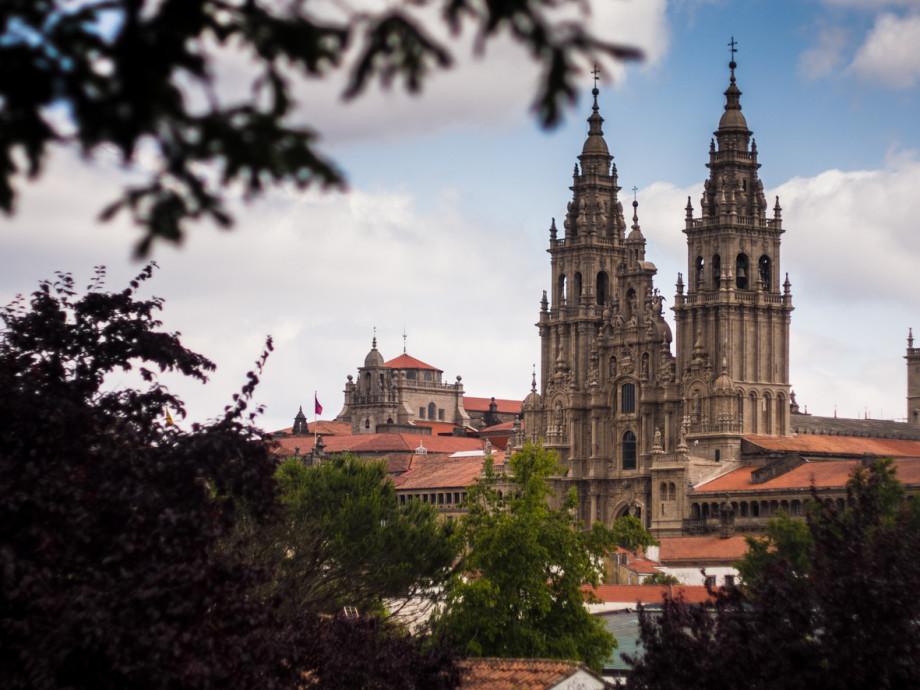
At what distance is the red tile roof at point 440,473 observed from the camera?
5000 inches

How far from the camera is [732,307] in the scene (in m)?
107

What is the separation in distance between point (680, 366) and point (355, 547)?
66.7m

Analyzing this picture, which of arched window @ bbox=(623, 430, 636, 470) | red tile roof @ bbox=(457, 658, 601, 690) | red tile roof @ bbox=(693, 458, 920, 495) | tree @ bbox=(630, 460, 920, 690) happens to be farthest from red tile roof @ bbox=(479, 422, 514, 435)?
tree @ bbox=(630, 460, 920, 690)

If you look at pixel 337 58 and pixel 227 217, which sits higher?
pixel 337 58

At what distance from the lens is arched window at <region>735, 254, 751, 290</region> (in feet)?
358

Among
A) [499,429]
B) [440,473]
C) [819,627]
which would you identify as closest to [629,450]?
[440,473]

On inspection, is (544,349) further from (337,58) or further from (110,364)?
(337,58)

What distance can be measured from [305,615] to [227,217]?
23.2m

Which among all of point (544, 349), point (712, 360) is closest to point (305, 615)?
point (712, 360)

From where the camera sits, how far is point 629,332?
382 feet

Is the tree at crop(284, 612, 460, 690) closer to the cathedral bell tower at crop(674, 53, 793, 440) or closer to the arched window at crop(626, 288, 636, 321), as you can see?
the cathedral bell tower at crop(674, 53, 793, 440)

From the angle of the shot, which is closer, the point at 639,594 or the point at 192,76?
the point at 192,76

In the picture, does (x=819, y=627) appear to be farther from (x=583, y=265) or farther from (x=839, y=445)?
(x=583, y=265)

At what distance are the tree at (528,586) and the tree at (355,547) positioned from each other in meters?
2.71
